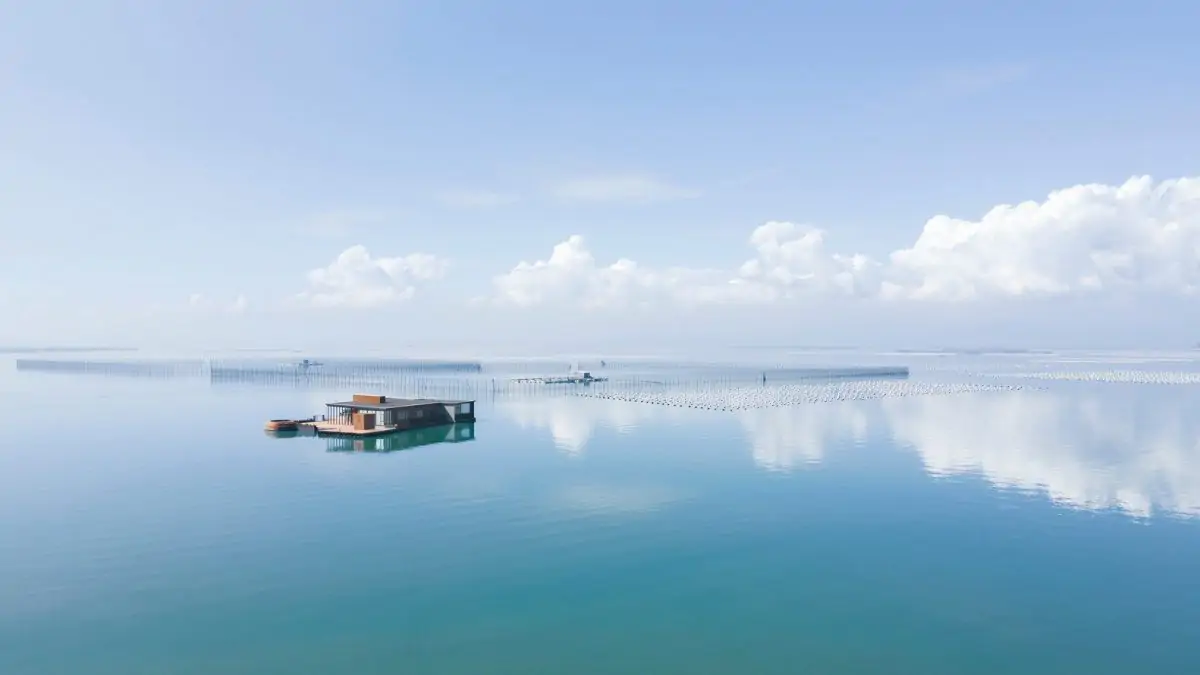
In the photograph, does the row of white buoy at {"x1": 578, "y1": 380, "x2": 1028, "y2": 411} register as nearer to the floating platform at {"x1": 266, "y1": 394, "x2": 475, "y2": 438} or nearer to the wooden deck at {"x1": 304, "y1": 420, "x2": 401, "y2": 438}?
the floating platform at {"x1": 266, "y1": 394, "x2": 475, "y2": 438}

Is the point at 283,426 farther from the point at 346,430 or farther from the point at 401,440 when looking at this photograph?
the point at 401,440

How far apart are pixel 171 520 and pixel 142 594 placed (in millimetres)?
14590

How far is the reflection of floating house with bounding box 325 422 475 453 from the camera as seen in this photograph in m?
76.8

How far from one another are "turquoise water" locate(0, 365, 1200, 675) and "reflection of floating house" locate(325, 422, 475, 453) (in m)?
3.27

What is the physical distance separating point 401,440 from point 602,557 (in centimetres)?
5123

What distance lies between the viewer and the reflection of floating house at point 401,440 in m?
76.8

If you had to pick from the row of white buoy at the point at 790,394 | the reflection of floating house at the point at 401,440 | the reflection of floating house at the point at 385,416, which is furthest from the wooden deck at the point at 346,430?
the row of white buoy at the point at 790,394

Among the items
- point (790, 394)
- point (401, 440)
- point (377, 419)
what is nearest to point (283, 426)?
point (377, 419)

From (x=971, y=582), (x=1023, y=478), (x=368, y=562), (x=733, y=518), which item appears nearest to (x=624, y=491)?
(x=733, y=518)

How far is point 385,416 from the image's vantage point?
3433 inches

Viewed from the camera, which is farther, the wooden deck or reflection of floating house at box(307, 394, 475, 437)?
reflection of floating house at box(307, 394, 475, 437)

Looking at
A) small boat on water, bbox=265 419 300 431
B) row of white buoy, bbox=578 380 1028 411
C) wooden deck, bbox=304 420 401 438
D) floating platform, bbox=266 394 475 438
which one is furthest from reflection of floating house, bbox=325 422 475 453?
row of white buoy, bbox=578 380 1028 411

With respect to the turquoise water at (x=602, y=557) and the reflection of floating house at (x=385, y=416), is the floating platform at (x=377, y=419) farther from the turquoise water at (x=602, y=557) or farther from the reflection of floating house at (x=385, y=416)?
the turquoise water at (x=602, y=557)

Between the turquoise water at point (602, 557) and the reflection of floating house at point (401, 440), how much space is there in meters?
3.27
